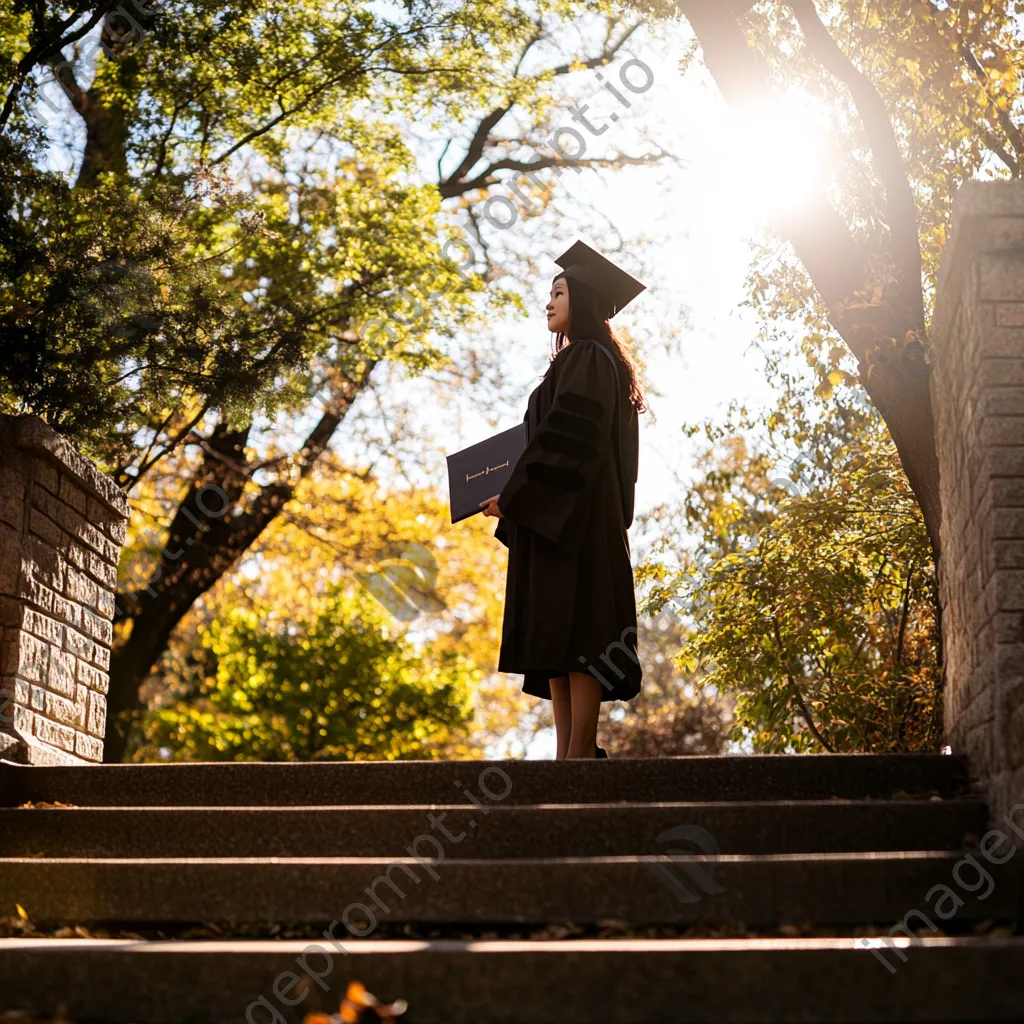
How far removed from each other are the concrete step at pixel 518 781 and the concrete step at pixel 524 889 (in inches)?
23.6

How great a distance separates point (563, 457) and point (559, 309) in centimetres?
69

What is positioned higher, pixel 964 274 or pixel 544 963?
pixel 964 274

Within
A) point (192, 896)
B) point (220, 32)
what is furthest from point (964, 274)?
point (220, 32)

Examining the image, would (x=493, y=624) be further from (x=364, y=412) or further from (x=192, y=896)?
(x=192, y=896)

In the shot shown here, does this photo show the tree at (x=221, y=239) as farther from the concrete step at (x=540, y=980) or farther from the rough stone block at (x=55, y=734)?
the concrete step at (x=540, y=980)

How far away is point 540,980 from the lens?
8.39 feet

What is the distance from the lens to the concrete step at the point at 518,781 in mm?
3764

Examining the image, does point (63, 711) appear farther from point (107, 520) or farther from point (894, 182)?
point (894, 182)

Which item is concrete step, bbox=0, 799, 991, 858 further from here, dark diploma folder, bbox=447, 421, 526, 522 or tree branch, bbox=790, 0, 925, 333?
tree branch, bbox=790, 0, 925, 333

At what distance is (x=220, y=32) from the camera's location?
746 centimetres

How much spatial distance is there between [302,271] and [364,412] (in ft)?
16.3

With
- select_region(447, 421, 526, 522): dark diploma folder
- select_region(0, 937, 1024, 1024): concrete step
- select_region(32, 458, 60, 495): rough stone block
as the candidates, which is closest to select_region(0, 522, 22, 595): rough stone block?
select_region(32, 458, 60, 495): rough stone block

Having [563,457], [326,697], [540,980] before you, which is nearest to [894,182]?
[563,457]

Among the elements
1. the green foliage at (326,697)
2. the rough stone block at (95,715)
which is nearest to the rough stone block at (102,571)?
the rough stone block at (95,715)
